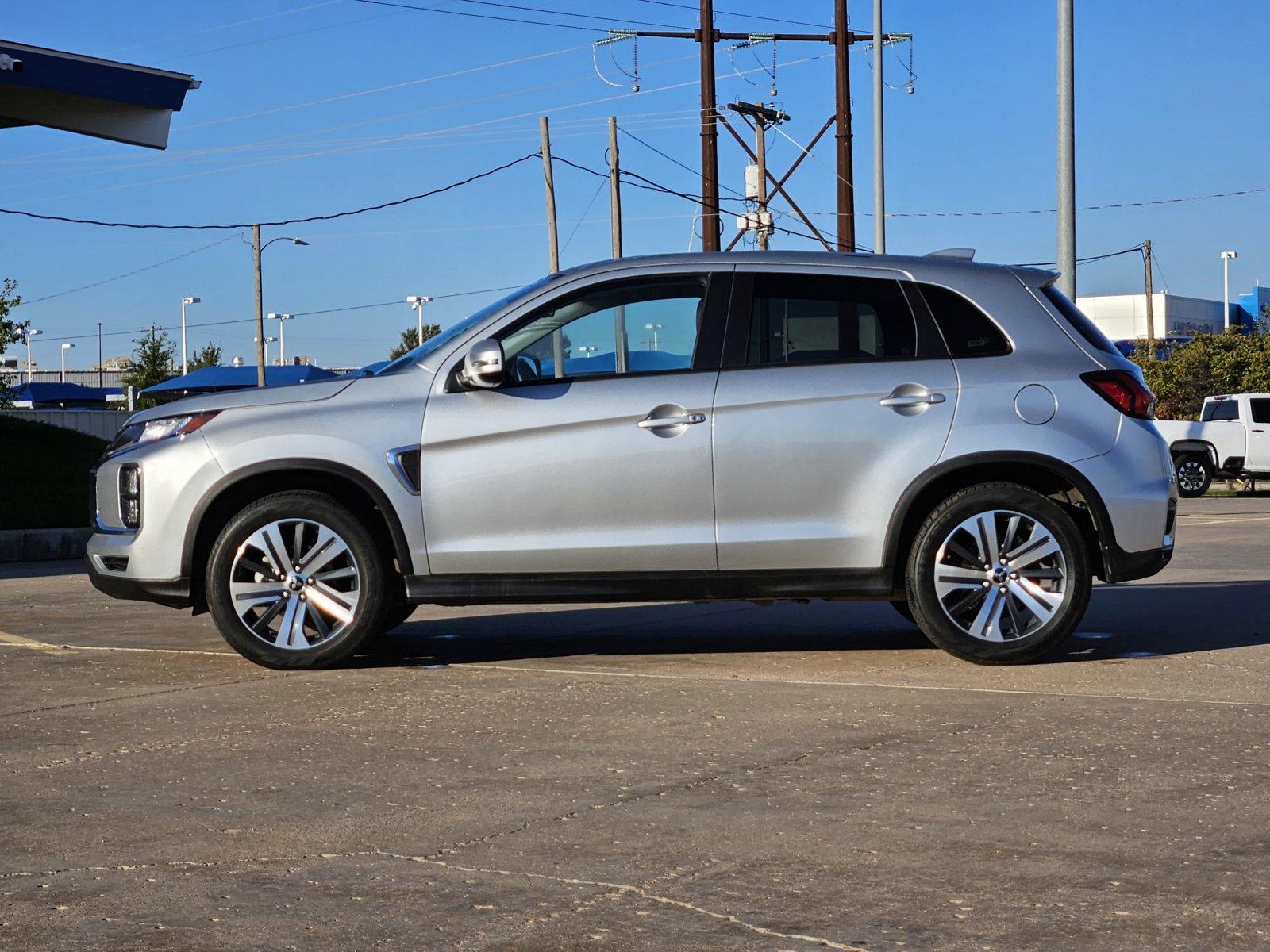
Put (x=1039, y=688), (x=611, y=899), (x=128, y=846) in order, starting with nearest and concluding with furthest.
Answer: (x=611, y=899) → (x=128, y=846) → (x=1039, y=688)

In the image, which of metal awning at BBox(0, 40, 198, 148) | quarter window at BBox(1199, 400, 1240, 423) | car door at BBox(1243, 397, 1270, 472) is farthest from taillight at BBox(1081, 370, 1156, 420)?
quarter window at BBox(1199, 400, 1240, 423)

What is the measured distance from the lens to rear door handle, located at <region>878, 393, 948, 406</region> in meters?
7.44

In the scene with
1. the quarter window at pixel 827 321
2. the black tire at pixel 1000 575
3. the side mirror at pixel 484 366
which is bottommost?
the black tire at pixel 1000 575

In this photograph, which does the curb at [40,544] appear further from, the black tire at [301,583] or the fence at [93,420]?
the fence at [93,420]

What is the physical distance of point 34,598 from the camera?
459 inches

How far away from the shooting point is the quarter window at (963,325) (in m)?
7.60

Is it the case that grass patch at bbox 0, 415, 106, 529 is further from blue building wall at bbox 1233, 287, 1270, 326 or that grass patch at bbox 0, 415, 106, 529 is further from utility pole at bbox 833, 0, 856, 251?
blue building wall at bbox 1233, 287, 1270, 326

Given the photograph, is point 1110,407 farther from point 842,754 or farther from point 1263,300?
point 1263,300

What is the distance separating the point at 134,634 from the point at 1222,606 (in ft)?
20.8

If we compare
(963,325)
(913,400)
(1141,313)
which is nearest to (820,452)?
(913,400)

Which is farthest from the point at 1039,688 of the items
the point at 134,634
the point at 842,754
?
the point at 134,634

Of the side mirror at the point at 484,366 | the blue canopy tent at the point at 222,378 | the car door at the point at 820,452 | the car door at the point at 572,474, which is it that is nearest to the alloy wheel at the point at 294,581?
the car door at the point at 572,474

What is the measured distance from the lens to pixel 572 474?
24.2 ft

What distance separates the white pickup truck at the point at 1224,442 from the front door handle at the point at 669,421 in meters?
23.5
